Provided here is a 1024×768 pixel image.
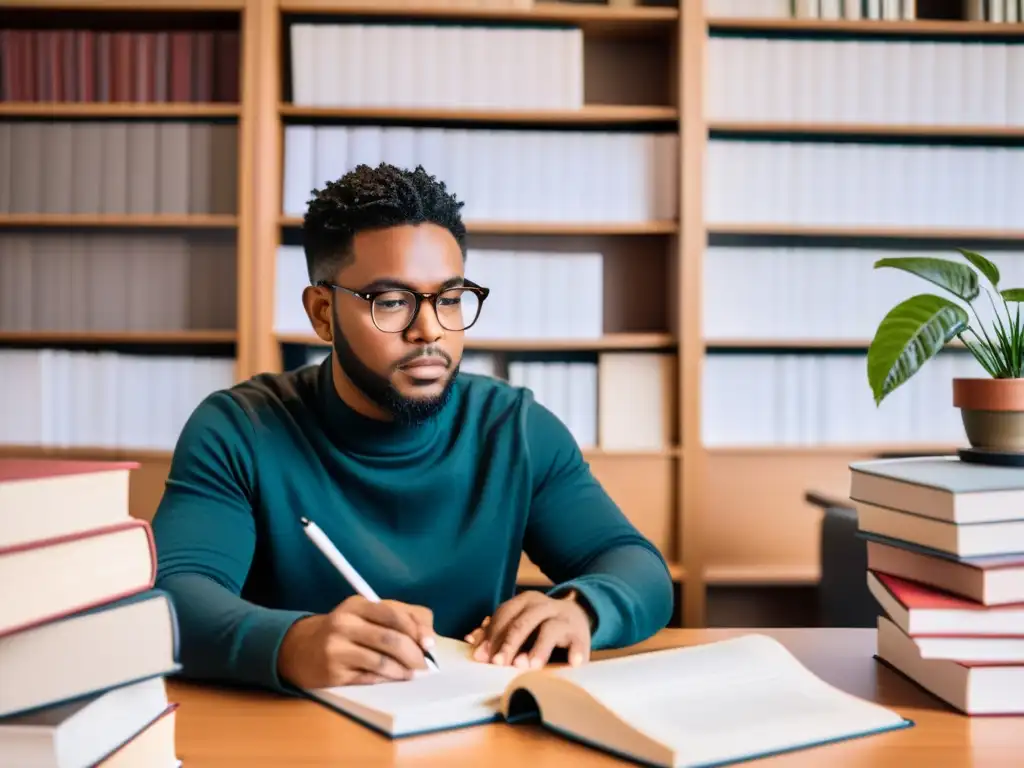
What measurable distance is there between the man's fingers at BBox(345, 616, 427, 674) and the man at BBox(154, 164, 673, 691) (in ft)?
0.78

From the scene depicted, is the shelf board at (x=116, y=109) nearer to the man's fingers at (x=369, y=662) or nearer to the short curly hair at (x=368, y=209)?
the short curly hair at (x=368, y=209)

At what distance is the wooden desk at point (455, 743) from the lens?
2.34ft

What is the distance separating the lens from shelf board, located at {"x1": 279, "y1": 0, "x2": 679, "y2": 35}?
8.56 ft

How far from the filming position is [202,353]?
2877 mm

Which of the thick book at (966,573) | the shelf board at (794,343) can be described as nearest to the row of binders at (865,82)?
the shelf board at (794,343)

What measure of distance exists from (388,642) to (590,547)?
1.64 feet

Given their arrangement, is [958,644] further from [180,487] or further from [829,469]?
[829,469]

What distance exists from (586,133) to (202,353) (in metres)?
1.26

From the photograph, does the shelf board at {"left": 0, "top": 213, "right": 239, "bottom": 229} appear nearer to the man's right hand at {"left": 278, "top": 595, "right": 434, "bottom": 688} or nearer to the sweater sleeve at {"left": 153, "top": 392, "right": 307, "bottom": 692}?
the sweater sleeve at {"left": 153, "top": 392, "right": 307, "bottom": 692}

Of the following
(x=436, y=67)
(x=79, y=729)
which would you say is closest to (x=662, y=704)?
(x=79, y=729)

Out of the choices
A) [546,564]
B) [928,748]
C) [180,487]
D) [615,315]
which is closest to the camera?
[928,748]

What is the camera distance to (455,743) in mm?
747

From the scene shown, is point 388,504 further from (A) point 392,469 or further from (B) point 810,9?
(B) point 810,9

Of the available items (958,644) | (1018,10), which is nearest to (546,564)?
(958,644)
